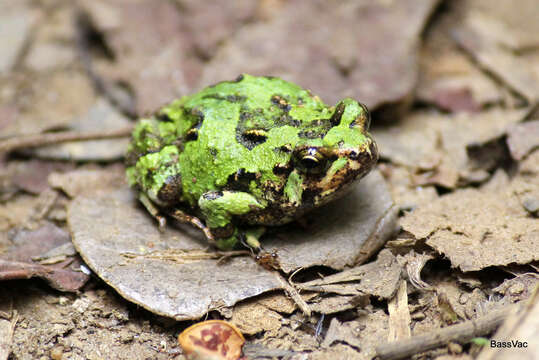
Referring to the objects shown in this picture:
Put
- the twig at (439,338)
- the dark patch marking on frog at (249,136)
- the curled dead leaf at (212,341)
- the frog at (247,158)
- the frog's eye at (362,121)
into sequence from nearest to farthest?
the twig at (439,338)
the curled dead leaf at (212,341)
the frog at (247,158)
the frog's eye at (362,121)
the dark patch marking on frog at (249,136)

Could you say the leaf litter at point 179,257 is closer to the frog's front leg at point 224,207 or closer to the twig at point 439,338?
the frog's front leg at point 224,207

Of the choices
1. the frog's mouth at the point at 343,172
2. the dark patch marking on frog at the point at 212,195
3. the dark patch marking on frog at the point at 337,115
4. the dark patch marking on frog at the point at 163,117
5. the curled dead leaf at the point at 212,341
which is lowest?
the curled dead leaf at the point at 212,341

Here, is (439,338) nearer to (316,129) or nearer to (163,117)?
(316,129)

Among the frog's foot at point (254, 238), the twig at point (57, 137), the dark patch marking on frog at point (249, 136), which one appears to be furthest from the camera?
the twig at point (57, 137)

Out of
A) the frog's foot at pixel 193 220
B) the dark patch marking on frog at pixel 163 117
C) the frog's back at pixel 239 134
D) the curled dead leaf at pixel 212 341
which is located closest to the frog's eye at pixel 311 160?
the frog's back at pixel 239 134

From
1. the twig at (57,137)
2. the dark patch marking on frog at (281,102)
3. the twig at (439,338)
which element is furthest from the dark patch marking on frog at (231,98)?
the twig at (439,338)

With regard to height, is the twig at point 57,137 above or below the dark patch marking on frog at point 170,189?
below

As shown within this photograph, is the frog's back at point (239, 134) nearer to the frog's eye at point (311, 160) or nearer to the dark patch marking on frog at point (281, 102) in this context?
the dark patch marking on frog at point (281, 102)

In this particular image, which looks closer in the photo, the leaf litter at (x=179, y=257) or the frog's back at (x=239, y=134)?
the leaf litter at (x=179, y=257)
